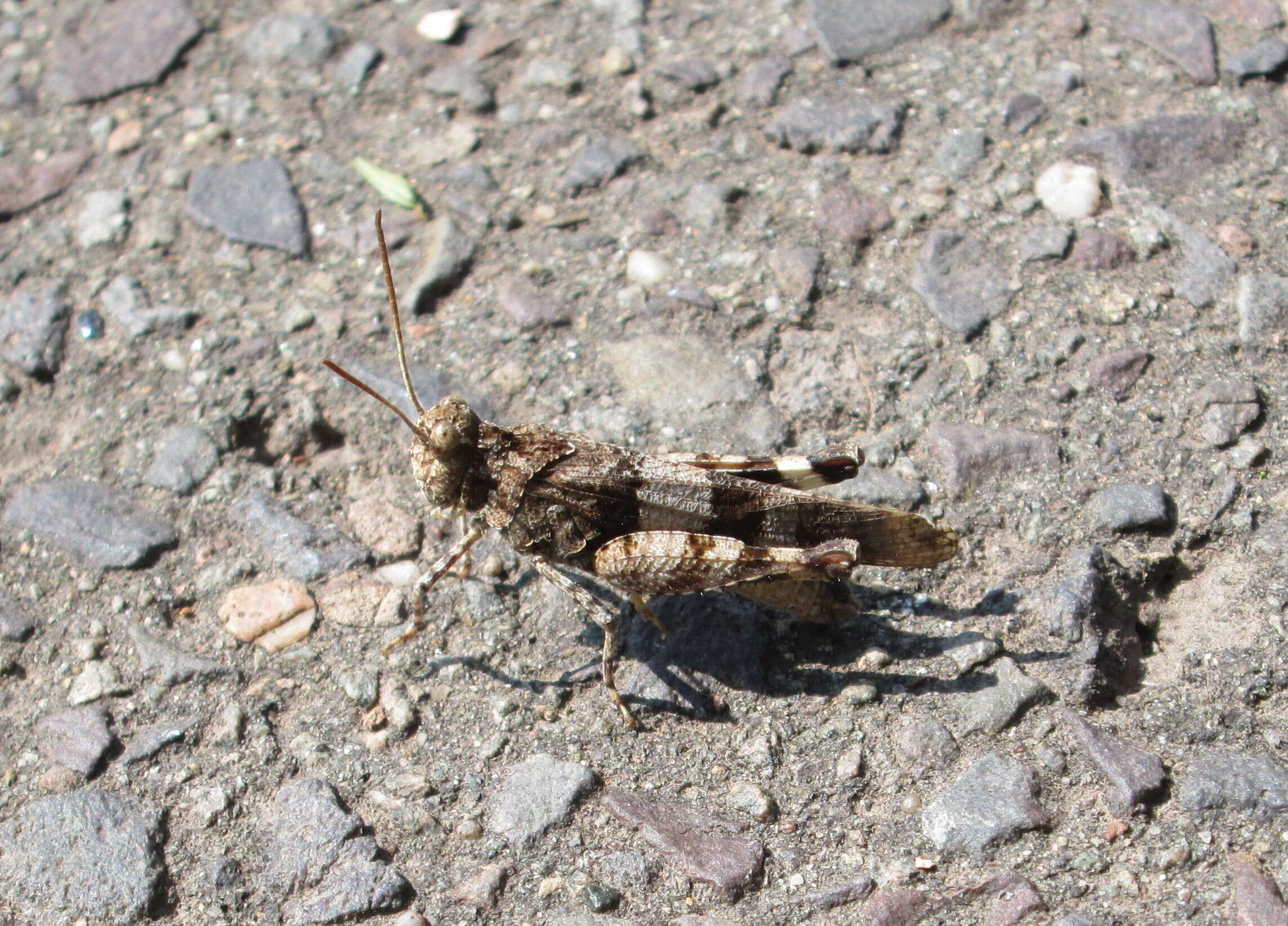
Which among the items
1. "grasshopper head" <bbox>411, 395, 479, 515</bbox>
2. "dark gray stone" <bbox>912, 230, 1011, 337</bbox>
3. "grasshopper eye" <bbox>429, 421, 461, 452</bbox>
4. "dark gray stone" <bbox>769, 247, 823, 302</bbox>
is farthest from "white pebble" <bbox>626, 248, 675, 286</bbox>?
"grasshopper eye" <bbox>429, 421, 461, 452</bbox>

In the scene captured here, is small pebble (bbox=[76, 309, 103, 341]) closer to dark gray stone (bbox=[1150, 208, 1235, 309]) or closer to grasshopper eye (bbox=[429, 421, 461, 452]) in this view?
grasshopper eye (bbox=[429, 421, 461, 452])

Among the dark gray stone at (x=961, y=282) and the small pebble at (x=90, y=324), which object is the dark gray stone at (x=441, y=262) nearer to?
the small pebble at (x=90, y=324)

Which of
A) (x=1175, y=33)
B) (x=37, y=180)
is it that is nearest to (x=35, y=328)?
(x=37, y=180)

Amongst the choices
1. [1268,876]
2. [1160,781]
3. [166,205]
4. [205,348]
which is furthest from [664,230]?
[1268,876]

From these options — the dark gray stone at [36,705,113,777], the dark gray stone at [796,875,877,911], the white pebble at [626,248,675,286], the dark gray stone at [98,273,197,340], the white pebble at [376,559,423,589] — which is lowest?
the dark gray stone at [796,875,877,911]

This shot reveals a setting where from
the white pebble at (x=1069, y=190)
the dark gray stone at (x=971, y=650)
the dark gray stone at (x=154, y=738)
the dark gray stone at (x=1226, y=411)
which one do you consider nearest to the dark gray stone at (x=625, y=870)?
the dark gray stone at (x=971, y=650)
